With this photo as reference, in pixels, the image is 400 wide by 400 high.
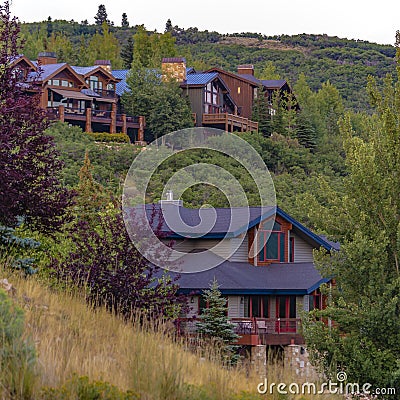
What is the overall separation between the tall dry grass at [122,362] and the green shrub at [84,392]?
146mm

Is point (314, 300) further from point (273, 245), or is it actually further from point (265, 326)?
point (265, 326)

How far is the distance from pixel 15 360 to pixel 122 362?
1426 millimetres

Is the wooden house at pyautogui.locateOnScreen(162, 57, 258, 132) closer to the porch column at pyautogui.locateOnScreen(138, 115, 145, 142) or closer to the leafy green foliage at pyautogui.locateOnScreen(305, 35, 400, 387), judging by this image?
the porch column at pyautogui.locateOnScreen(138, 115, 145, 142)

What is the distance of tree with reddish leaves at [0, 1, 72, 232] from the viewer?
1461 centimetres

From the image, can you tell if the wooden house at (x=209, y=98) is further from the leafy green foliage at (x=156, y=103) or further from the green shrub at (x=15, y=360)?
the green shrub at (x=15, y=360)

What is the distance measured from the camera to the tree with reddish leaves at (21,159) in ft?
47.9

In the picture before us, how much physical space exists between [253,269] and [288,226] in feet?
7.17

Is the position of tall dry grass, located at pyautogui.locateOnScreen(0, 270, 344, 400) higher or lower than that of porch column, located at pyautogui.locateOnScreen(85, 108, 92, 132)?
lower

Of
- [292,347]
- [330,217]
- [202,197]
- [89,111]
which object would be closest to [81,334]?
[330,217]

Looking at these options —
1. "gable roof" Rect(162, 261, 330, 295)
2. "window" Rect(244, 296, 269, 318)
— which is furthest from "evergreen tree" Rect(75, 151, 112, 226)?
"window" Rect(244, 296, 269, 318)

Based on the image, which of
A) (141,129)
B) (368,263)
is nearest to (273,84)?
(141,129)

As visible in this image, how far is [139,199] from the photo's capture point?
37.3 m

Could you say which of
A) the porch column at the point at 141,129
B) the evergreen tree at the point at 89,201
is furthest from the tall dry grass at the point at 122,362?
the porch column at the point at 141,129

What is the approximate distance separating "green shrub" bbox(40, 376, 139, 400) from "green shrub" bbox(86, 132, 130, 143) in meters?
43.8
